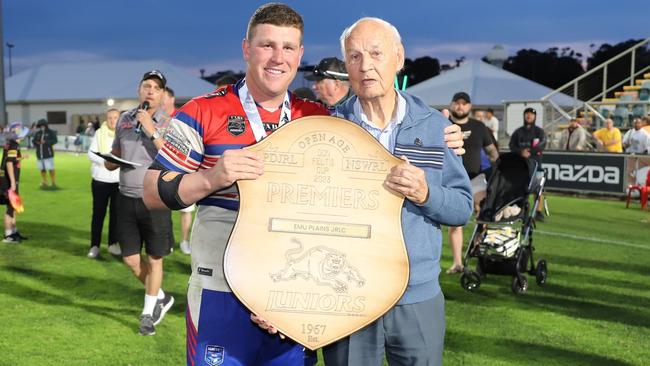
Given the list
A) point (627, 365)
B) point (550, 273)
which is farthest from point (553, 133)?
point (627, 365)

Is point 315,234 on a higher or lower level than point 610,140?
lower

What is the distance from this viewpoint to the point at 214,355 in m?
2.33

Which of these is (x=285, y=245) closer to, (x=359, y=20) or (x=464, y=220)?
(x=464, y=220)

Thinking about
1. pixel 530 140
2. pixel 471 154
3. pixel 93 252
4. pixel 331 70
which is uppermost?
pixel 331 70

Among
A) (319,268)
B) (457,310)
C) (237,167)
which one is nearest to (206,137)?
(237,167)

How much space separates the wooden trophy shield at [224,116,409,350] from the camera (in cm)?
209

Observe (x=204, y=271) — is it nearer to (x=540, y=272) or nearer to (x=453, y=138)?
(x=453, y=138)

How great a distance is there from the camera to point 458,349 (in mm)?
4879

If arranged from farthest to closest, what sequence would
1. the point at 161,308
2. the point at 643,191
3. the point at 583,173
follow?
the point at 583,173 < the point at 643,191 < the point at 161,308

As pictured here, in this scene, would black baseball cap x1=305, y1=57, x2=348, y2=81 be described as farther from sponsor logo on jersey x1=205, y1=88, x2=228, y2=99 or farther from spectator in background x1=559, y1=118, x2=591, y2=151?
spectator in background x1=559, y1=118, x2=591, y2=151

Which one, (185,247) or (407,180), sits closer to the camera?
(407,180)

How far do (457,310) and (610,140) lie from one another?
1212cm

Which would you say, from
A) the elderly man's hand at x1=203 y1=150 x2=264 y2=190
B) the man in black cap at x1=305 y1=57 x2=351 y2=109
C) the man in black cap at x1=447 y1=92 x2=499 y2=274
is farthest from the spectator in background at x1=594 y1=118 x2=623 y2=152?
the elderly man's hand at x1=203 y1=150 x2=264 y2=190

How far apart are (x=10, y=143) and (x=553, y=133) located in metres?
17.7
